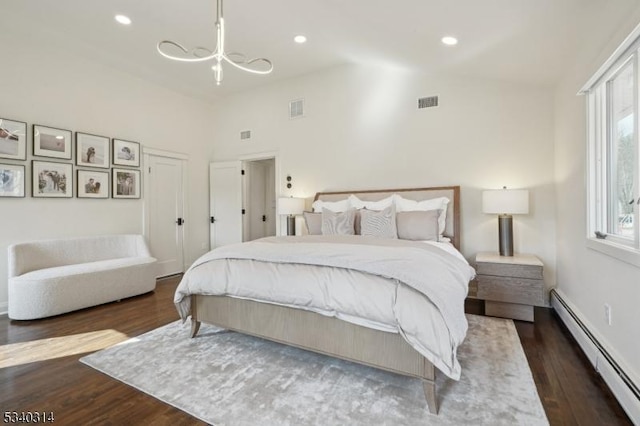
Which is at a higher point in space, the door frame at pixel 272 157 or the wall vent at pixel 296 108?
the wall vent at pixel 296 108

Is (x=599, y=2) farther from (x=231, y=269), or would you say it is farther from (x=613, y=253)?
(x=231, y=269)

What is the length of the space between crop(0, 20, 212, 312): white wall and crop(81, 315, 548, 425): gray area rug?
236 cm

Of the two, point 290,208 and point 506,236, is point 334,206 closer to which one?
point 290,208

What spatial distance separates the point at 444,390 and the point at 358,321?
675 mm

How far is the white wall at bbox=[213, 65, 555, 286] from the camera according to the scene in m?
3.50

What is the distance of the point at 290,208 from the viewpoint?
4641 mm

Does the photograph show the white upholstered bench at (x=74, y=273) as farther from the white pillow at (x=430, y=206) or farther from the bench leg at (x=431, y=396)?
the bench leg at (x=431, y=396)

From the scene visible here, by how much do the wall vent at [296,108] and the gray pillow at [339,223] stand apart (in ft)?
6.67

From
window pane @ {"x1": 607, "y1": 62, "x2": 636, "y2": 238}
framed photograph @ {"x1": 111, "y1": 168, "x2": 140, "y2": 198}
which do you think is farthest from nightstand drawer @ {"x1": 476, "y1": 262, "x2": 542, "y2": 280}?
framed photograph @ {"x1": 111, "y1": 168, "x2": 140, "y2": 198}

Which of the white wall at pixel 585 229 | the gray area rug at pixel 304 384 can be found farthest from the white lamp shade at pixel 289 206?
the white wall at pixel 585 229

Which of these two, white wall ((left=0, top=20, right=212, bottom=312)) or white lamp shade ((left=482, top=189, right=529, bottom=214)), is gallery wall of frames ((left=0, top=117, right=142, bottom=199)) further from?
white lamp shade ((left=482, top=189, right=529, bottom=214))

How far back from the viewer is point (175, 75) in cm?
480

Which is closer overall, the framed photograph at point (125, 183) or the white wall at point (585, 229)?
the white wall at point (585, 229)

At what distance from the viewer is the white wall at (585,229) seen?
1709 millimetres
